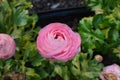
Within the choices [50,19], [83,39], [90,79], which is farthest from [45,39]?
[50,19]

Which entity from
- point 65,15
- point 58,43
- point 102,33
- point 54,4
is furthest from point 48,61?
point 54,4

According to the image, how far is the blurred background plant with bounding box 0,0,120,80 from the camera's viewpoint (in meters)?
0.98

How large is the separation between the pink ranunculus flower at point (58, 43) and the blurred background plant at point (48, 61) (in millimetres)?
111

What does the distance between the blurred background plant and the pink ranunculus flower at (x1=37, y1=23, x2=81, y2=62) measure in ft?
0.36

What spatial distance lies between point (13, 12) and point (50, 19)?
0.49 m

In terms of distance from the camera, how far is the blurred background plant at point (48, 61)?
0.98 m

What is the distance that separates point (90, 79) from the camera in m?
1.00

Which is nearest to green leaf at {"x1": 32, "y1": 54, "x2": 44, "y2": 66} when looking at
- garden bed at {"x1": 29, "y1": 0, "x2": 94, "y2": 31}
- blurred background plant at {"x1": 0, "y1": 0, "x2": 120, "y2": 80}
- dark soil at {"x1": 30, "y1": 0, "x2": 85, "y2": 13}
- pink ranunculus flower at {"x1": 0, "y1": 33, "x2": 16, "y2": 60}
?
blurred background plant at {"x1": 0, "y1": 0, "x2": 120, "y2": 80}

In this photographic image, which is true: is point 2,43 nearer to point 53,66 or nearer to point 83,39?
point 53,66

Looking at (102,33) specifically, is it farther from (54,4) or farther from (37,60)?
(54,4)

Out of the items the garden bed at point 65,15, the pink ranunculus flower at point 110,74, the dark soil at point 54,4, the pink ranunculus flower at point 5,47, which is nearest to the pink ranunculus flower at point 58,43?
the pink ranunculus flower at point 5,47

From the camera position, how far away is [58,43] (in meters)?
0.85

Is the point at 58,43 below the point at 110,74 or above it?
above

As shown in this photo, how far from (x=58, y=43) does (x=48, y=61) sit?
153 millimetres
